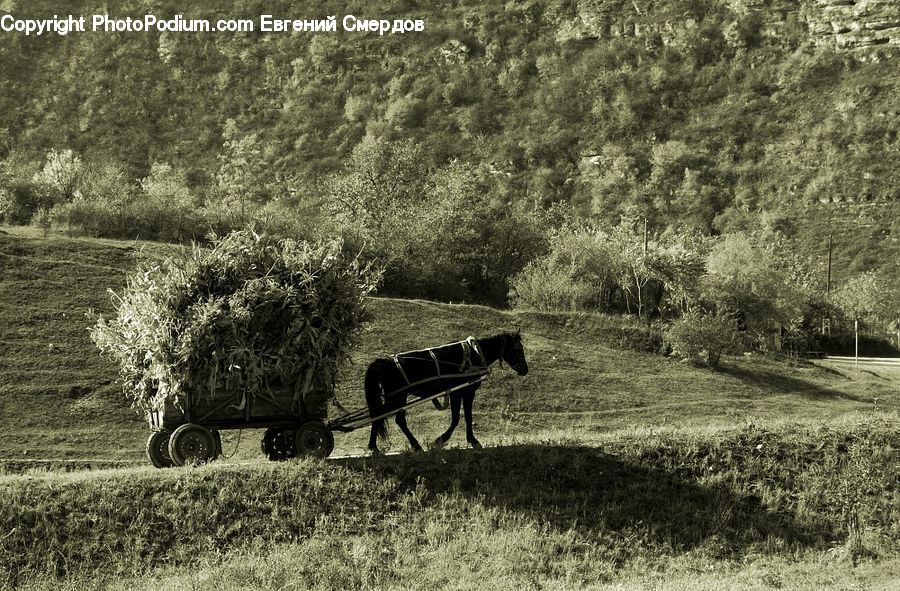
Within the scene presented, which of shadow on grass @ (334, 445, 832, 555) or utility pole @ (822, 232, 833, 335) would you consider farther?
utility pole @ (822, 232, 833, 335)

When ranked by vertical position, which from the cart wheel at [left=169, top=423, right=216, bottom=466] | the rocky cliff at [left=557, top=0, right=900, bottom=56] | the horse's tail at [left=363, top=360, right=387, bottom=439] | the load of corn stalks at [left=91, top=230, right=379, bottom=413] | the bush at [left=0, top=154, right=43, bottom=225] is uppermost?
the rocky cliff at [left=557, top=0, right=900, bottom=56]

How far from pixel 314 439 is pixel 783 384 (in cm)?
2837

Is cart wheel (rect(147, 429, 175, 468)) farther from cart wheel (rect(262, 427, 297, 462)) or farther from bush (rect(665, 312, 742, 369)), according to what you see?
bush (rect(665, 312, 742, 369))

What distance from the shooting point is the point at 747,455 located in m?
18.5

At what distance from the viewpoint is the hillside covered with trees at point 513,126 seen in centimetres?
6506

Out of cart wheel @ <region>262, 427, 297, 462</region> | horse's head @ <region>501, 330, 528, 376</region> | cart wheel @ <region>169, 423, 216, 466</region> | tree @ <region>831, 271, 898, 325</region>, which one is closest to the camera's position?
cart wheel @ <region>169, 423, 216, 466</region>

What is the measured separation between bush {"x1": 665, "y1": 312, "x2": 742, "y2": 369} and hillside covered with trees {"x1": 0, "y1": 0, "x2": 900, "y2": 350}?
14712 millimetres

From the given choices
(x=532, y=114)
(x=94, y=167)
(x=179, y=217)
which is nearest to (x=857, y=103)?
(x=532, y=114)

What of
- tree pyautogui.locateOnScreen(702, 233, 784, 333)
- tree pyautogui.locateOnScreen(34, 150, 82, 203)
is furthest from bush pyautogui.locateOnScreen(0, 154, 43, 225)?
tree pyautogui.locateOnScreen(702, 233, 784, 333)

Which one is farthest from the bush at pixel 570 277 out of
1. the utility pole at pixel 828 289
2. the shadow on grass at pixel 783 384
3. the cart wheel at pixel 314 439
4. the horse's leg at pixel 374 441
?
the cart wheel at pixel 314 439

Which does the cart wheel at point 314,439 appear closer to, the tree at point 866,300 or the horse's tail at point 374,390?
the horse's tail at point 374,390

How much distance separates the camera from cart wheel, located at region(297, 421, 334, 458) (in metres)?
17.5

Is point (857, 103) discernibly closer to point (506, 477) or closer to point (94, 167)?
point (94, 167)

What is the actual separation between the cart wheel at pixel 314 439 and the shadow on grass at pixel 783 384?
87.0 ft
